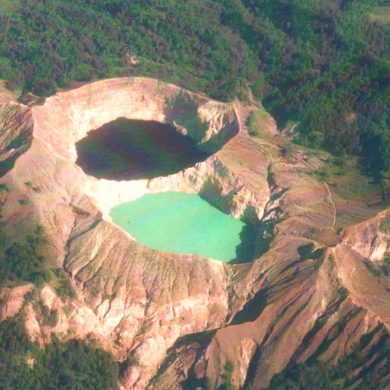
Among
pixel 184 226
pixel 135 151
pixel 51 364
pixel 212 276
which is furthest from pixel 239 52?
pixel 51 364

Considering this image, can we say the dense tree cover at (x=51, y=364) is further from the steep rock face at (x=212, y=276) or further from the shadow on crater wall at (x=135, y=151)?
the shadow on crater wall at (x=135, y=151)

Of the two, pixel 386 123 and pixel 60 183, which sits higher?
pixel 386 123

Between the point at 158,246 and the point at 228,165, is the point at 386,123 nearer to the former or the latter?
the point at 228,165

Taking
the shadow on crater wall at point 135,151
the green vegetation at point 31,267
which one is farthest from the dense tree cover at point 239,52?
the green vegetation at point 31,267

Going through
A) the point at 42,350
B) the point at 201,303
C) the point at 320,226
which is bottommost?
the point at 42,350

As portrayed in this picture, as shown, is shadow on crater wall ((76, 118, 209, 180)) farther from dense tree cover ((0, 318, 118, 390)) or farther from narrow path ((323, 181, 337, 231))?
dense tree cover ((0, 318, 118, 390))

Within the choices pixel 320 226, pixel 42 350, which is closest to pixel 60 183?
pixel 42 350

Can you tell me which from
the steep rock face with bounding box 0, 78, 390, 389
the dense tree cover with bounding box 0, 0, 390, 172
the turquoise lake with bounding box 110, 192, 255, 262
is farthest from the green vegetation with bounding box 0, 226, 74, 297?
the dense tree cover with bounding box 0, 0, 390, 172
